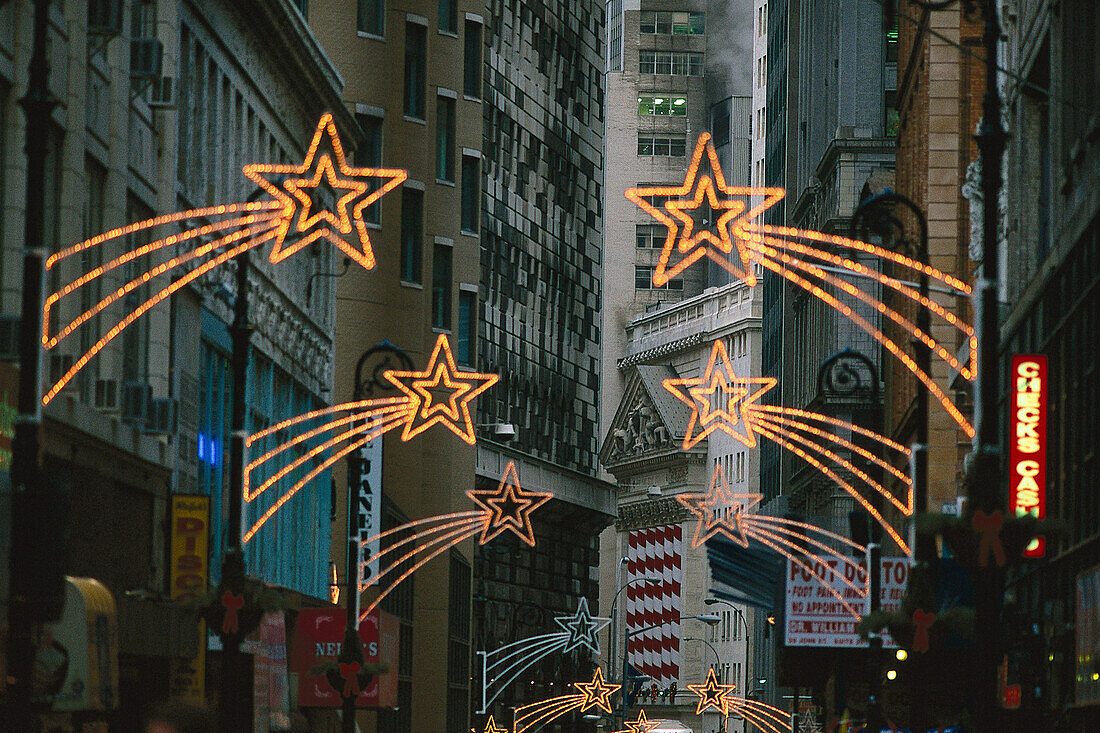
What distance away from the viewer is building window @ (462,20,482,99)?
73.4 m

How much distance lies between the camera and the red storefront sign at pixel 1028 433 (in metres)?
27.7

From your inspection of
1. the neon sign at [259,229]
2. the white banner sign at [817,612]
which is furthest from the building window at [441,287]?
the neon sign at [259,229]

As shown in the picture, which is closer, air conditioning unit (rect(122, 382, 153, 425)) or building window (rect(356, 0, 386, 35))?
air conditioning unit (rect(122, 382, 153, 425))

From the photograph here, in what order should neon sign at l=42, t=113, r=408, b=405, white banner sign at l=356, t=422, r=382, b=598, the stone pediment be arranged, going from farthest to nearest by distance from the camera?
1. the stone pediment
2. white banner sign at l=356, t=422, r=382, b=598
3. neon sign at l=42, t=113, r=408, b=405

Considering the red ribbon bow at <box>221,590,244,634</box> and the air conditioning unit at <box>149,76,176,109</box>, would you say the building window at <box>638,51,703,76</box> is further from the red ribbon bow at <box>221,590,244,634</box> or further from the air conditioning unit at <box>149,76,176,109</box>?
the red ribbon bow at <box>221,590,244,634</box>

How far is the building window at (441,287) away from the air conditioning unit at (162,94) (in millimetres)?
36077

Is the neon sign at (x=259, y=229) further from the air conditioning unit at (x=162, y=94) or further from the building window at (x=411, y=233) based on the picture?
the building window at (x=411, y=233)

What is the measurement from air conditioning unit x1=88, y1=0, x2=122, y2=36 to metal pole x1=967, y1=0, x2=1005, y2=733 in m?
14.1

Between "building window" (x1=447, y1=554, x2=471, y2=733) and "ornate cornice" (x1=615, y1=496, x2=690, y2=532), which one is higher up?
"ornate cornice" (x1=615, y1=496, x2=690, y2=532)

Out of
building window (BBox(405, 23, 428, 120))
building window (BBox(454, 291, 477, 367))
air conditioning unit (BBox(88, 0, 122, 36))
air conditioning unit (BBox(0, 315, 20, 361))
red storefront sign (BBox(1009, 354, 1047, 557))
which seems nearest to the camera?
air conditioning unit (BBox(0, 315, 20, 361))

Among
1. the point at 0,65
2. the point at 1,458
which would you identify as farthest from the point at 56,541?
the point at 0,65

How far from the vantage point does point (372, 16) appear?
66.0m

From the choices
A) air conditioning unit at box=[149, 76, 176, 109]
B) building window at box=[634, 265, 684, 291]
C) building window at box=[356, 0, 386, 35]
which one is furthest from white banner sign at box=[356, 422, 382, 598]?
building window at box=[634, 265, 684, 291]

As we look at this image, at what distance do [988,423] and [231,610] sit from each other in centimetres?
1054
